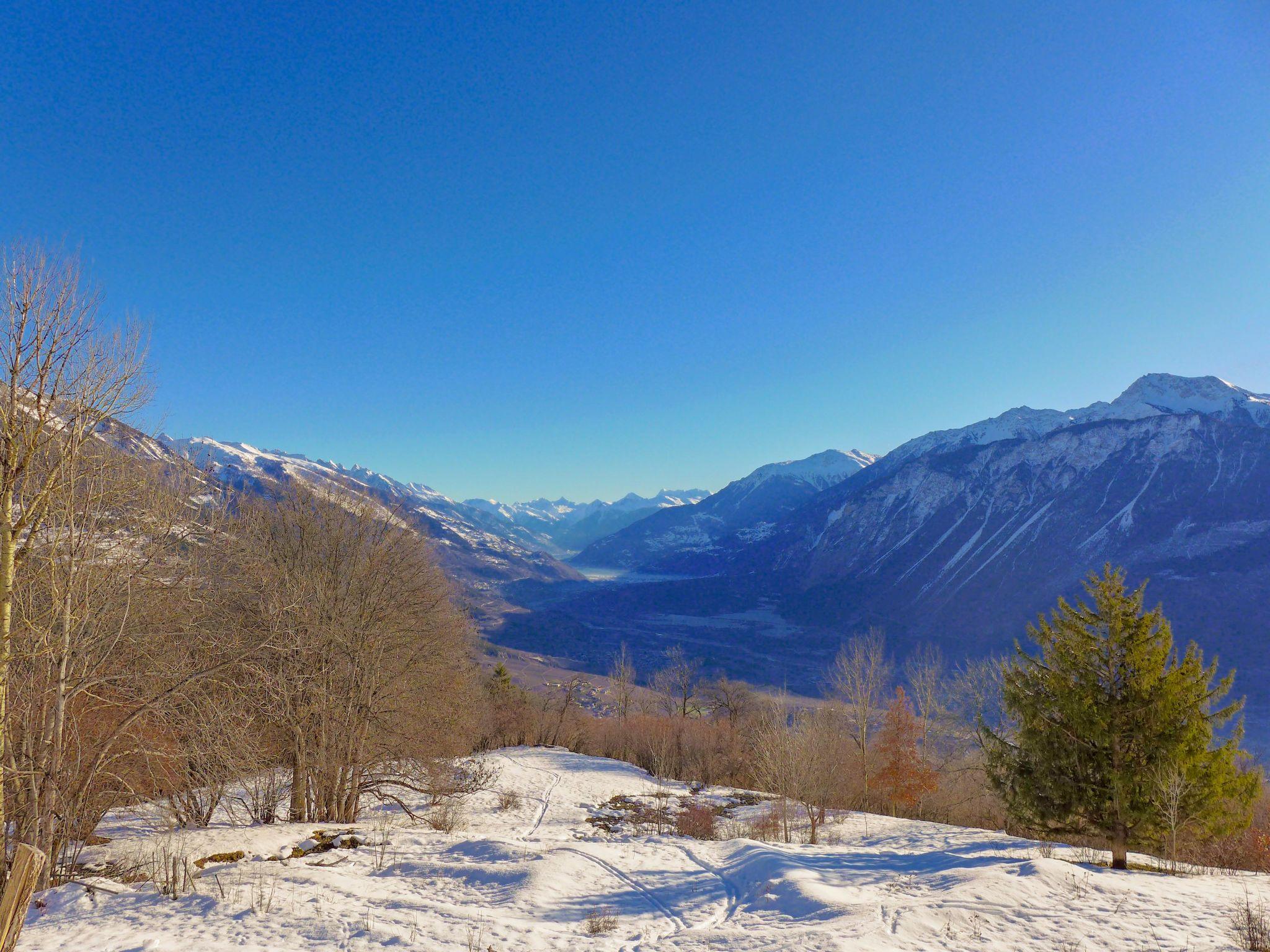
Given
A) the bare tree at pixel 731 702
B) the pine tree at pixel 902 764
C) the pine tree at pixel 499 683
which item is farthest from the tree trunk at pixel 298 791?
the bare tree at pixel 731 702

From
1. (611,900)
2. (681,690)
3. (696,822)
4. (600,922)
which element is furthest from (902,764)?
(681,690)

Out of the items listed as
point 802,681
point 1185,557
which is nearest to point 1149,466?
point 1185,557

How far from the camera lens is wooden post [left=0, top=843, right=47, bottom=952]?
388cm

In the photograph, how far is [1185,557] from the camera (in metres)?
151

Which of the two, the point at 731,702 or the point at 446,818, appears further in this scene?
the point at 731,702

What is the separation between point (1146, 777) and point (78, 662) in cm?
2228

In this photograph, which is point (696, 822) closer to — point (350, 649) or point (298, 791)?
point (298, 791)

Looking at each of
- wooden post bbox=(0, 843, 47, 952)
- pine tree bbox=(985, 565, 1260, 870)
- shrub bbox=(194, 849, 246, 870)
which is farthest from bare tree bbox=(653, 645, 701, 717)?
wooden post bbox=(0, 843, 47, 952)

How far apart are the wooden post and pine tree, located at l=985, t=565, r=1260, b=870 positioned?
59.0 ft

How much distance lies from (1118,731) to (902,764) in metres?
25.2

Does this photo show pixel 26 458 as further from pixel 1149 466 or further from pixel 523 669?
pixel 1149 466

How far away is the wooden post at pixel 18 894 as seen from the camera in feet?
12.7

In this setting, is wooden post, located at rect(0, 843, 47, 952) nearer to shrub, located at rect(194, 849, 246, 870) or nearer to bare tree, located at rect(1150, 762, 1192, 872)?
shrub, located at rect(194, 849, 246, 870)

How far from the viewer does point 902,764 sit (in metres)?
36.2
